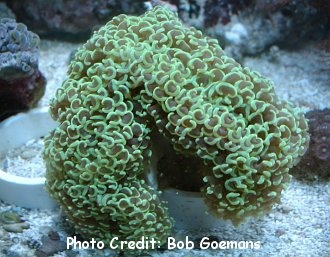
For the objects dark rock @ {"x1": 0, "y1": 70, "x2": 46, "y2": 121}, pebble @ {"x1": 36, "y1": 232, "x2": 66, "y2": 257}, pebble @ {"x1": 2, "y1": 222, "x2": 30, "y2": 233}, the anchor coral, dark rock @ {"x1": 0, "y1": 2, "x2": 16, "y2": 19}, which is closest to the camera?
the anchor coral

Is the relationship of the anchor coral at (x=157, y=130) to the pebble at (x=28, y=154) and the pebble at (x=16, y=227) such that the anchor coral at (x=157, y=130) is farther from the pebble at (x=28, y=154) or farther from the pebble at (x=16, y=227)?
the pebble at (x=28, y=154)

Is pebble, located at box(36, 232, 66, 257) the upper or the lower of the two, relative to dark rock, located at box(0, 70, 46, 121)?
lower

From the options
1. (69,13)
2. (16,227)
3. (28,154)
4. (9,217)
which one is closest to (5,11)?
(69,13)

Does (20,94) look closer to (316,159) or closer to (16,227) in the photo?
(16,227)

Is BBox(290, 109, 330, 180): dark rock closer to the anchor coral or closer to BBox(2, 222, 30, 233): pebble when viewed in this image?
the anchor coral

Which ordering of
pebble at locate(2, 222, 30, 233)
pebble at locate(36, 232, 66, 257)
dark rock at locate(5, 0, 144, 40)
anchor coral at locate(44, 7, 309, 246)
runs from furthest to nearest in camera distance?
dark rock at locate(5, 0, 144, 40) → pebble at locate(2, 222, 30, 233) → pebble at locate(36, 232, 66, 257) → anchor coral at locate(44, 7, 309, 246)

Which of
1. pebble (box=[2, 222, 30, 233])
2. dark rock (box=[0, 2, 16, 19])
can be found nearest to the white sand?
pebble (box=[2, 222, 30, 233])

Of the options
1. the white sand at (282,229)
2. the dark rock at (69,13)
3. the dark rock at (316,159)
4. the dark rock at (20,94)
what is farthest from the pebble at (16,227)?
the dark rock at (69,13)
